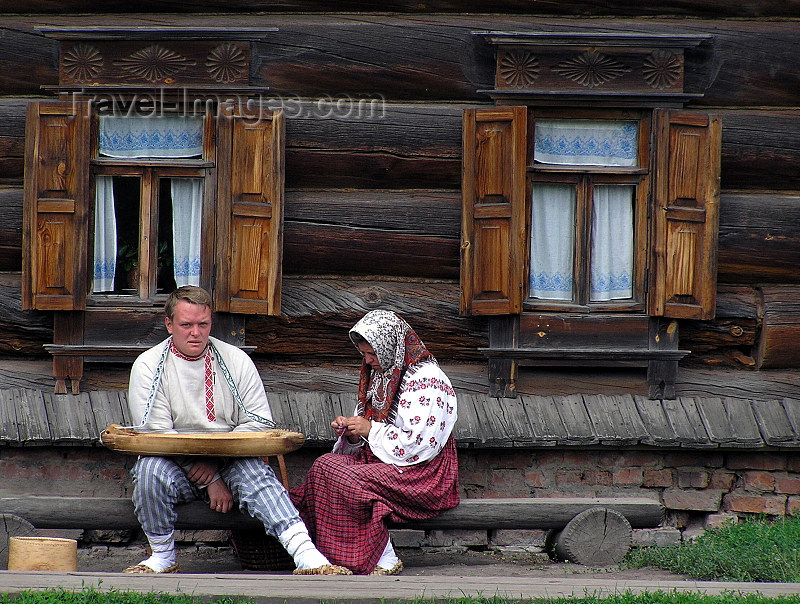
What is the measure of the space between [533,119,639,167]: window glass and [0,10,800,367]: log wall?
1.51ft

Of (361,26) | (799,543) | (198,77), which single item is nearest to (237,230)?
(198,77)

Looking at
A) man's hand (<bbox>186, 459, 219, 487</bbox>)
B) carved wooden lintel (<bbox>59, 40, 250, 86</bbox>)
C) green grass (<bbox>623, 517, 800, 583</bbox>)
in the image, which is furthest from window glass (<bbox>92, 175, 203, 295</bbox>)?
green grass (<bbox>623, 517, 800, 583</bbox>)

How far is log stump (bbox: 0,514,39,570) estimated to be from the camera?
5289mm

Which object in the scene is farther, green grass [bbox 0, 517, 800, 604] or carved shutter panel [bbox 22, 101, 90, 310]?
carved shutter panel [bbox 22, 101, 90, 310]

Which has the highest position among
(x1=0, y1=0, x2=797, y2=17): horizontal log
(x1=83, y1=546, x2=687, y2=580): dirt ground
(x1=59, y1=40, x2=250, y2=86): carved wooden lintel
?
(x1=0, y1=0, x2=797, y2=17): horizontal log

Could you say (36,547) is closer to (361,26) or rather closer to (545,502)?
(545,502)

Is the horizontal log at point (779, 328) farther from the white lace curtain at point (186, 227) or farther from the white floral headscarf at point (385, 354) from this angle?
the white lace curtain at point (186, 227)

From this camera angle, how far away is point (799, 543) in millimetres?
5570

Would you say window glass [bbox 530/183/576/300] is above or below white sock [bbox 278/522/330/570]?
above

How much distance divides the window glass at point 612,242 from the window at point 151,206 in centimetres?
194

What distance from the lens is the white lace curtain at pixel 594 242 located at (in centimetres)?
641

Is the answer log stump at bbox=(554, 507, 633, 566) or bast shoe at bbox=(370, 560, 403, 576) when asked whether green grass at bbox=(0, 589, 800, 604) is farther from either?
log stump at bbox=(554, 507, 633, 566)

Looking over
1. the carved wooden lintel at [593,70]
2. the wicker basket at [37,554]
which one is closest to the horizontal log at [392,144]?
the carved wooden lintel at [593,70]

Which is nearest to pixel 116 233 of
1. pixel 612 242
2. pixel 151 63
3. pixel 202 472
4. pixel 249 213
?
pixel 249 213
